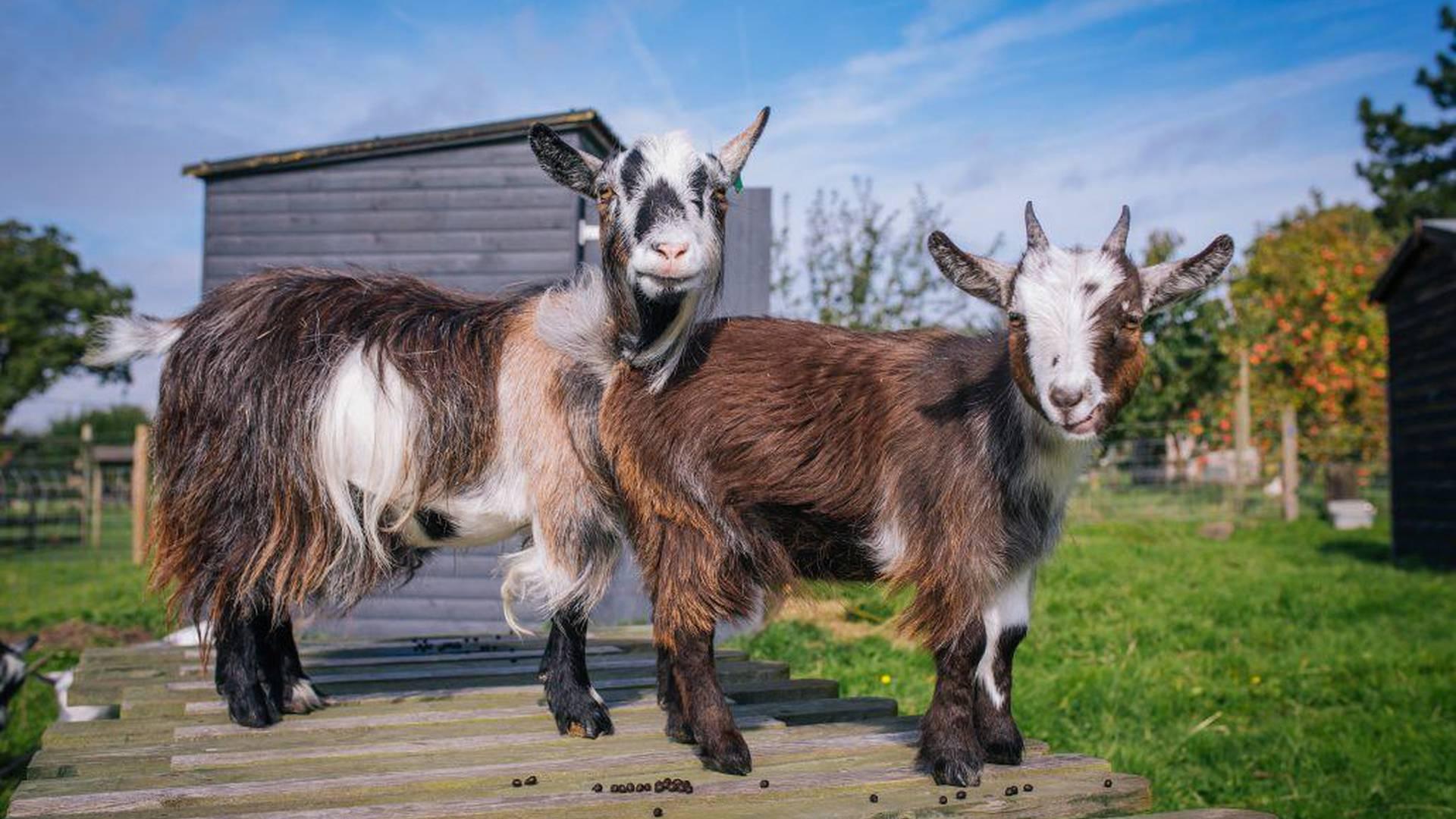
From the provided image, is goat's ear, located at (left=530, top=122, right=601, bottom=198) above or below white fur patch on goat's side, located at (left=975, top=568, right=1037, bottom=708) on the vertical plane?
above

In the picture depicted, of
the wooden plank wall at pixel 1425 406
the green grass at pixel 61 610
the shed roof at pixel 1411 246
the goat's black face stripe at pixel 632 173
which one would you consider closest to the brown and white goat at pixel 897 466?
the goat's black face stripe at pixel 632 173

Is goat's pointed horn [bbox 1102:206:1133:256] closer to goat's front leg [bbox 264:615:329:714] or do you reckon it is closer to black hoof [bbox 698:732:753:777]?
black hoof [bbox 698:732:753:777]

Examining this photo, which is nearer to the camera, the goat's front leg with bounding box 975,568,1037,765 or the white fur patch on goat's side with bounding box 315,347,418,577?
the goat's front leg with bounding box 975,568,1037,765

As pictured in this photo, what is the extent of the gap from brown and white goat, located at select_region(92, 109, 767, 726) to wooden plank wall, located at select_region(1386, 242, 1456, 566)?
11881 millimetres

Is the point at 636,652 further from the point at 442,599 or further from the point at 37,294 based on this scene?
the point at 37,294

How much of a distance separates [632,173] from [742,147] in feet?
1.55

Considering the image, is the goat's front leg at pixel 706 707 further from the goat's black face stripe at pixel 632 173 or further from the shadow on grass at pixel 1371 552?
the shadow on grass at pixel 1371 552

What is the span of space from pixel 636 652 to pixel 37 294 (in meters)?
40.8

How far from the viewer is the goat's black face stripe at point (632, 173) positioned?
333 cm

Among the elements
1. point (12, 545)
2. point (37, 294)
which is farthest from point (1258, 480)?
point (37, 294)

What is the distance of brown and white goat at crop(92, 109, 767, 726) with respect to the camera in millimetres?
3699

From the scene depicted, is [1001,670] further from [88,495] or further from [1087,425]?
[88,495]

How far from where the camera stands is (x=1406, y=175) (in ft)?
116

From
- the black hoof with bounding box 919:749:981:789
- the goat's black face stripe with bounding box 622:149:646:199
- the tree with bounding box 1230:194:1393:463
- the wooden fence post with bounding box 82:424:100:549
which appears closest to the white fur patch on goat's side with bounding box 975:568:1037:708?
the black hoof with bounding box 919:749:981:789
